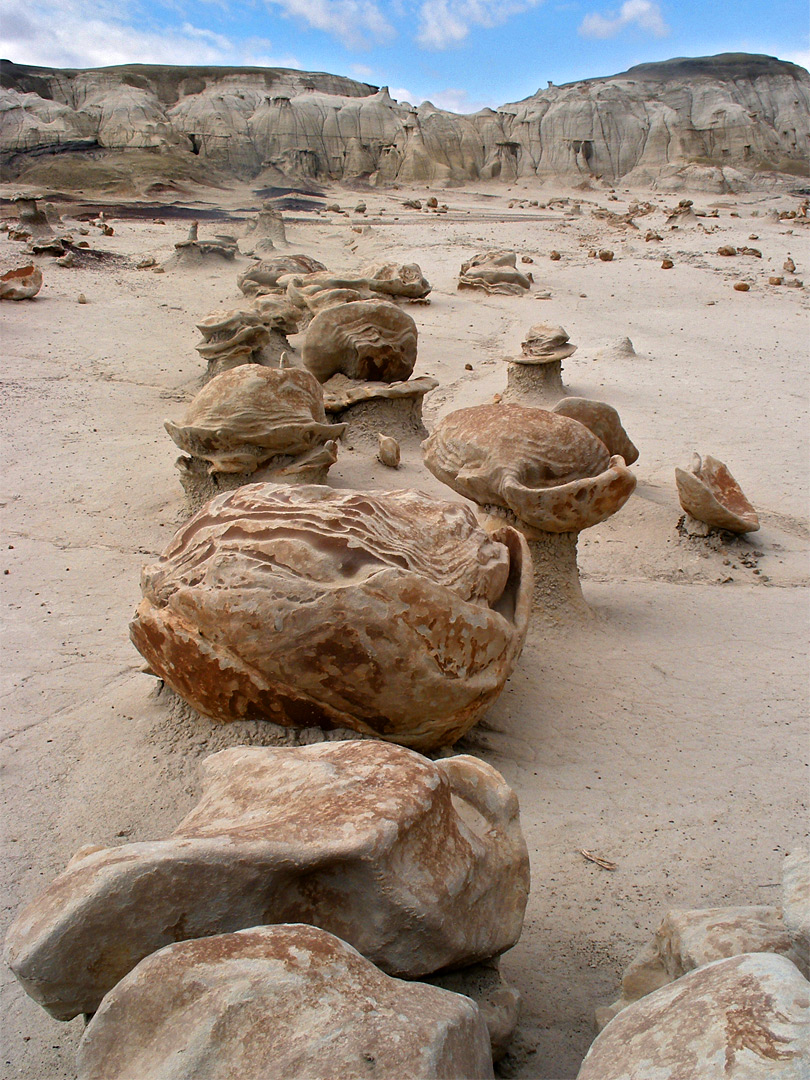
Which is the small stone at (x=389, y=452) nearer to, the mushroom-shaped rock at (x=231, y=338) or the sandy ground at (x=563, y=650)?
the sandy ground at (x=563, y=650)

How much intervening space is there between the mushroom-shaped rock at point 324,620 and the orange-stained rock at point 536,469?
902mm

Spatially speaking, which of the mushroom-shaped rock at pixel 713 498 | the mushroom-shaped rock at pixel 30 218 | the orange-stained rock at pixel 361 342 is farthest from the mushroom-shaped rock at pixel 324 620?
the mushroom-shaped rock at pixel 30 218

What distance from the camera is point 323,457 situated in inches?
199

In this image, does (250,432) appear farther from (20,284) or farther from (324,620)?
(20,284)

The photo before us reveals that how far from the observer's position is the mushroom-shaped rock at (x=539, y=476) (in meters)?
3.56

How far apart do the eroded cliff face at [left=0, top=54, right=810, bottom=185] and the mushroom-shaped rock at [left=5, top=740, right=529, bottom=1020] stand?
27706 mm

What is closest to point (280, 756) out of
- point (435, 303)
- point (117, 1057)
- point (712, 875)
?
point (117, 1057)

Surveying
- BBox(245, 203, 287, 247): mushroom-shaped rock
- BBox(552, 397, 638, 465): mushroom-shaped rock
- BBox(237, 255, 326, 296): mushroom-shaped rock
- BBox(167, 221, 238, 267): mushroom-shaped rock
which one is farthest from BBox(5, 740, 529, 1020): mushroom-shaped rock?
BBox(245, 203, 287, 247): mushroom-shaped rock

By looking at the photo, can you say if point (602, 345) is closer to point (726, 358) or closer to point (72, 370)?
point (726, 358)

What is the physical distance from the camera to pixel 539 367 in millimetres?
7633

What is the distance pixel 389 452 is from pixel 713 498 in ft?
7.81

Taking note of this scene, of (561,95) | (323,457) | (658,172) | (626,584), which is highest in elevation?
(561,95)

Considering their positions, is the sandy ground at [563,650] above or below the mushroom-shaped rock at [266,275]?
below

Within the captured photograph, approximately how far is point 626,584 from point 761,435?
Result: 301 centimetres
